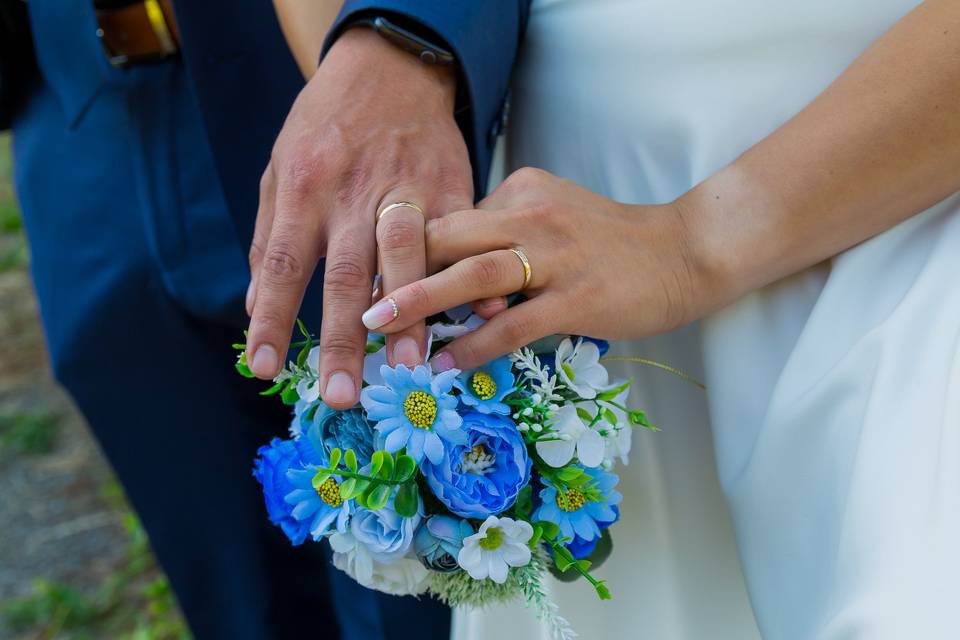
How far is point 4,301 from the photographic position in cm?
358

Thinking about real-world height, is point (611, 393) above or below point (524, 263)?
below

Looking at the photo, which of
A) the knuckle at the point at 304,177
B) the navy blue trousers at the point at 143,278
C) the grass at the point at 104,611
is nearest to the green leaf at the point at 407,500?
the knuckle at the point at 304,177

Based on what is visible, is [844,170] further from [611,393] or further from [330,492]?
[330,492]

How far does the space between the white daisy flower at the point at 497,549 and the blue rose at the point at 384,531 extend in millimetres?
54

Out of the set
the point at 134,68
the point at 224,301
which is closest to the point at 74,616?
the point at 224,301

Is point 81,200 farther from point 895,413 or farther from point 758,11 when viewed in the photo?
point 895,413

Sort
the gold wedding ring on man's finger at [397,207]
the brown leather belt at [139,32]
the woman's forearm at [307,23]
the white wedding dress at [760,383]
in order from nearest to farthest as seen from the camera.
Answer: the white wedding dress at [760,383], the gold wedding ring on man's finger at [397,207], the woman's forearm at [307,23], the brown leather belt at [139,32]

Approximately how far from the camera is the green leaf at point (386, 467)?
869 millimetres

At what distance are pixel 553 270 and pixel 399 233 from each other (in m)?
0.16

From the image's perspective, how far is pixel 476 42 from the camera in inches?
42.9

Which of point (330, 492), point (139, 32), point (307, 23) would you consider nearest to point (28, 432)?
point (139, 32)

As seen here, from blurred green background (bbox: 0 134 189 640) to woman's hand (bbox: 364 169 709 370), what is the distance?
67.0 inches

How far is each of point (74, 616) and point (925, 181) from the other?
7.05ft

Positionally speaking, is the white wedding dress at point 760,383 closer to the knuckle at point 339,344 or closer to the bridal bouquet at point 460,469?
the bridal bouquet at point 460,469
